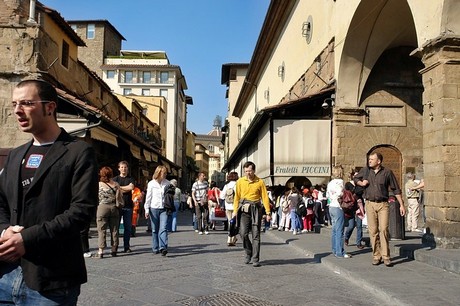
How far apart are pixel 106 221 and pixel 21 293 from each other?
22.2ft

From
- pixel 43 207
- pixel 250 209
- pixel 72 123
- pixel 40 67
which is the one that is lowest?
pixel 250 209

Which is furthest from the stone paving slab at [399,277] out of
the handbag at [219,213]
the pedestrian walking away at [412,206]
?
the handbag at [219,213]

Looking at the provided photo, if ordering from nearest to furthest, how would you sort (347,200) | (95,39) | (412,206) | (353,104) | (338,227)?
(338,227) → (347,200) → (412,206) → (353,104) → (95,39)

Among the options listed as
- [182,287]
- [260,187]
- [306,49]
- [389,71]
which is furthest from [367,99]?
[182,287]

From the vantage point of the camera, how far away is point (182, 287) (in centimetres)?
617

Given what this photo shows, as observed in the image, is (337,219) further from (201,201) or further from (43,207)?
(43,207)

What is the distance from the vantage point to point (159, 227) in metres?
9.27

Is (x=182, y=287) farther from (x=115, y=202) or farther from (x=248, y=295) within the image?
(x=115, y=202)

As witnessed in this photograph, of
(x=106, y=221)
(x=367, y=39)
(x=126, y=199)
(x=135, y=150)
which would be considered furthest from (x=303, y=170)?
(x=106, y=221)

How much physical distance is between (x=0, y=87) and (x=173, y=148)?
1958 inches

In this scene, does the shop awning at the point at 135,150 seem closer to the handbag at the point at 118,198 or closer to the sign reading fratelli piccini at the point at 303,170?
the sign reading fratelli piccini at the point at 303,170

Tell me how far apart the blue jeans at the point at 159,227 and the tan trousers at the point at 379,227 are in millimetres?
3700

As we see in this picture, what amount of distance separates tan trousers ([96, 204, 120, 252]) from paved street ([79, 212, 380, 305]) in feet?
1.00

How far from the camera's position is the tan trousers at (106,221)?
8.66m
